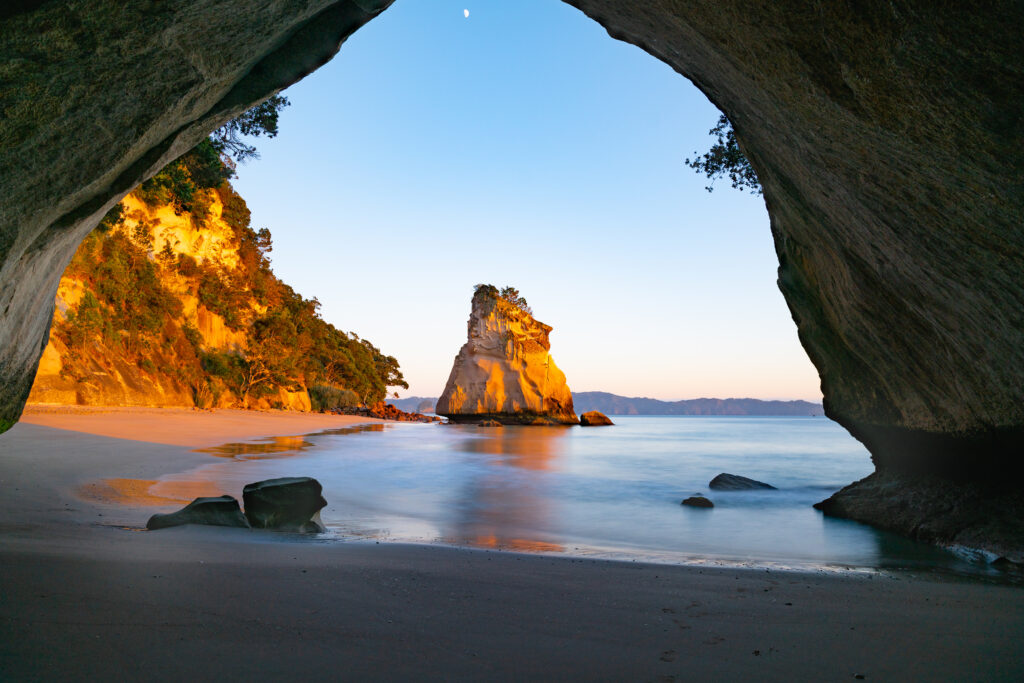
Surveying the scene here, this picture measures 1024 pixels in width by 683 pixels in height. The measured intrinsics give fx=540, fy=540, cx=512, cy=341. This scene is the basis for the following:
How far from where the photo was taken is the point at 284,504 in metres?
5.30

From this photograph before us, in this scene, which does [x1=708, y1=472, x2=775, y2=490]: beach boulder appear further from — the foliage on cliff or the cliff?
the foliage on cliff

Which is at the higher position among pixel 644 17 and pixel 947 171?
pixel 644 17

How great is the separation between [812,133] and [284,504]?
560cm

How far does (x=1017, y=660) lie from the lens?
8.29 ft

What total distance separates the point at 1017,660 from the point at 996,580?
2789 mm

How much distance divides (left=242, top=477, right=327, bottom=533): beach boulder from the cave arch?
2041 millimetres

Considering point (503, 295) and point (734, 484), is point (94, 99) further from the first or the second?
point (503, 295)

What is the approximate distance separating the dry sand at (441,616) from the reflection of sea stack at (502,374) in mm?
48746

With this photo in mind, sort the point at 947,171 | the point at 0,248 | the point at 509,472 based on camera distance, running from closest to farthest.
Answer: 1. the point at 0,248
2. the point at 947,171
3. the point at 509,472

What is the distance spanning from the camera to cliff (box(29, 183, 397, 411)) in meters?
20.7

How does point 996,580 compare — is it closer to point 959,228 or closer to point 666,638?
point 959,228

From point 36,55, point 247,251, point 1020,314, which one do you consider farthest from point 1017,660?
point 247,251

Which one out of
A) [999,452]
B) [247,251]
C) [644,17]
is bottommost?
[999,452]

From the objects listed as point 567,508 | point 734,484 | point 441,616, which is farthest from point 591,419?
point 441,616
